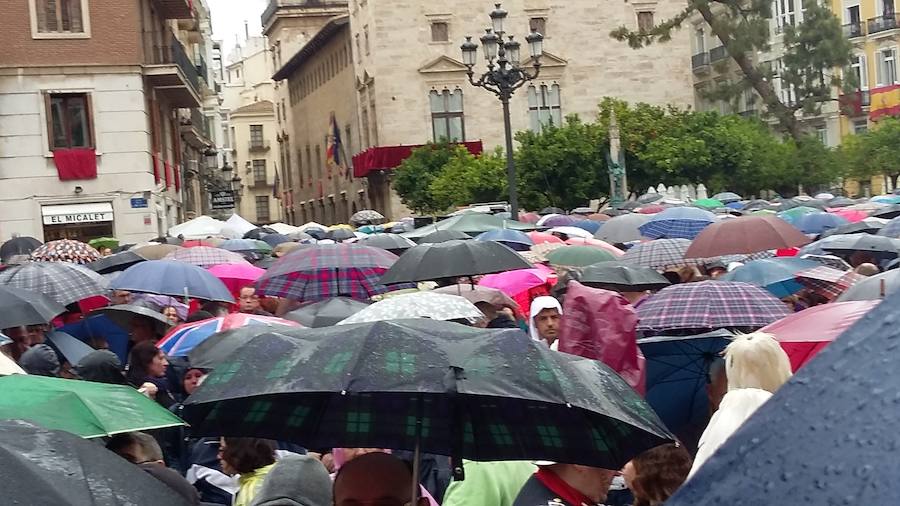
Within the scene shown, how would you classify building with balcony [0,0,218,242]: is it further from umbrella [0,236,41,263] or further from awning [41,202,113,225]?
umbrella [0,236,41,263]

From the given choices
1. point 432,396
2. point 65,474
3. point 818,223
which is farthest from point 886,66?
point 65,474

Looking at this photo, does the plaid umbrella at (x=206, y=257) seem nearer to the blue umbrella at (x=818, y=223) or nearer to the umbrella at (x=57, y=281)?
the umbrella at (x=57, y=281)

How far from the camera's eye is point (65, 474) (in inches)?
130

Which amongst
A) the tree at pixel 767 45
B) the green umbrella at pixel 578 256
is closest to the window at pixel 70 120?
the tree at pixel 767 45

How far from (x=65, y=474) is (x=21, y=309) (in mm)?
6873

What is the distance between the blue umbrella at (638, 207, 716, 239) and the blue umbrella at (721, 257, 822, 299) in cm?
634

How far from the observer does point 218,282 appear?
13.0 meters

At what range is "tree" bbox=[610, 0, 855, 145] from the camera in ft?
151

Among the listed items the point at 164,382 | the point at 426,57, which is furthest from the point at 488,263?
the point at 426,57

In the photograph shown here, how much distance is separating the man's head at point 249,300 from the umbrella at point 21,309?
247 cm

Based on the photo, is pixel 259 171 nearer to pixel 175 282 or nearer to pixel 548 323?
pixel 175 282

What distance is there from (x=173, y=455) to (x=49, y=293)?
4.62 meters

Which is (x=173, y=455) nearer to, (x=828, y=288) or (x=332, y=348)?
(x=332, y=348)

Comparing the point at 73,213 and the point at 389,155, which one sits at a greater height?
the point at 389,155
